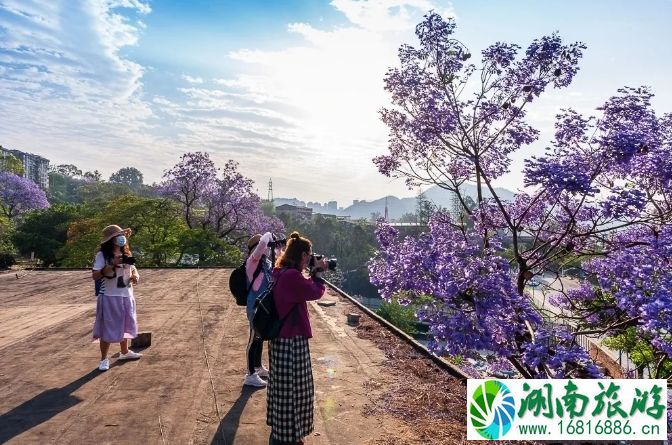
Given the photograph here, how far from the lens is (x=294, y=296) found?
134 inches

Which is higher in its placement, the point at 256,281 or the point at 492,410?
the point at 256,281

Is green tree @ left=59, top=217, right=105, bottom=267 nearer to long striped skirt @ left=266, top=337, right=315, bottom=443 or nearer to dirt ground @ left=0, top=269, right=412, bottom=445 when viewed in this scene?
dirt ground @ left=0, top=269, right=412, bottom=445

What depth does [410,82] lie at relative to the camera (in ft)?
17.5

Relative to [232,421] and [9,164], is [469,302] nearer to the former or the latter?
[232,421]

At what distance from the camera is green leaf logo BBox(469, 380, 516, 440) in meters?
3.60

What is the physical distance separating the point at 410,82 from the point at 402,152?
1.01 meters

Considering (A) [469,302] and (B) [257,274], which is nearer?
(A) [469,302]

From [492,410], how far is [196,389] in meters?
3.23

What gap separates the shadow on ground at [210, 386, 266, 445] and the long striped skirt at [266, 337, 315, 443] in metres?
0.63

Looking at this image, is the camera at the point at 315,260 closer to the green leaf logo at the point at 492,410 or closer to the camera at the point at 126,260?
the green leaf logo at the point at 492,410

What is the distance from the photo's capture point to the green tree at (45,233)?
1014 inches

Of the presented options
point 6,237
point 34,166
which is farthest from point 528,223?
point 34,166

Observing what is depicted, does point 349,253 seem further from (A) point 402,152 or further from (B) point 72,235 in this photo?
(A) point 402,152

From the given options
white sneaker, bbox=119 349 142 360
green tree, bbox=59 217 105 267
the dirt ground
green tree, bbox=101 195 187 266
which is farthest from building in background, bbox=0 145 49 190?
white sneaker, bbox=119 349 142 360
